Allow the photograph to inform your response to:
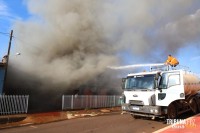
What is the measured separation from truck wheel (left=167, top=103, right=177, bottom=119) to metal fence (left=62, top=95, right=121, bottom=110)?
693cm

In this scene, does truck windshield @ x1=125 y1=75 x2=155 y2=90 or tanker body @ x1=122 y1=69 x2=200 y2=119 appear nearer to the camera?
tanker body @ x1=122 y1=69 x2=200 y2=119

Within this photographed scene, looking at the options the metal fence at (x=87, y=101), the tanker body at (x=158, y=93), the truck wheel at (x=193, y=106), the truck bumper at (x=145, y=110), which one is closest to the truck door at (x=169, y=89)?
the tanker body at (x=158, y=93)

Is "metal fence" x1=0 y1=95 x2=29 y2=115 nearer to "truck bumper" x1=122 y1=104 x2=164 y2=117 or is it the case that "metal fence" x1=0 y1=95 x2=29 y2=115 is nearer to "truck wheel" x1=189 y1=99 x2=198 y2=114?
"truck bumper" x1=122 y1=104 x2=164 y2=117

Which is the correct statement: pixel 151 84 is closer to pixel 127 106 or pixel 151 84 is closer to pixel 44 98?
pixel 127 106

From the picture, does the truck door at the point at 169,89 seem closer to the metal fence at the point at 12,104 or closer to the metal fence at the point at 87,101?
A: the metal fence at the point at 87,101

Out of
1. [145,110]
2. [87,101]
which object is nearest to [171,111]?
[145,110]

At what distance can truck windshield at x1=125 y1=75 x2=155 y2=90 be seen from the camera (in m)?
9.48

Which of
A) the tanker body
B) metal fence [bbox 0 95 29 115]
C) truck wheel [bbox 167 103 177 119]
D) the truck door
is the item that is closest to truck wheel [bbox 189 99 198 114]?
the tanker body

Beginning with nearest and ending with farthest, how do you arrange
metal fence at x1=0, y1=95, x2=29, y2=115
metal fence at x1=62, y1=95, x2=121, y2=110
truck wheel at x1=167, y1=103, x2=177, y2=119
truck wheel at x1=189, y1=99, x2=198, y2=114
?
truck wheel at x1=167, y1=103, x2=177, y2=119, metal fence at x1=0, y1=95, x2=29, y2=115, truck wheel at x1=189, y1=99, x2=198, y2=114, metal fence at x1=62, y1=95, x2=121, y2=110

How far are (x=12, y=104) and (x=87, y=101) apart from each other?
5.49 meters

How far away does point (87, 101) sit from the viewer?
1555cm

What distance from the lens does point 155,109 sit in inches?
356

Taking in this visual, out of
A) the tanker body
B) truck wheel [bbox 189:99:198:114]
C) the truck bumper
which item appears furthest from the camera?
truck wheel [bbox 189:99:198:114]

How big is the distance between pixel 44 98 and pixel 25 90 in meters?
1.82
